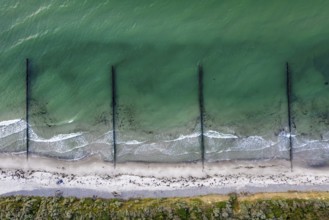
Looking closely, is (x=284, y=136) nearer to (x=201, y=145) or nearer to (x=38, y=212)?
(x=201, y=145)

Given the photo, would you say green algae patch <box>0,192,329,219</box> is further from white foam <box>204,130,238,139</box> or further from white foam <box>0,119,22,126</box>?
white foam <box>0,119,22,126</box>

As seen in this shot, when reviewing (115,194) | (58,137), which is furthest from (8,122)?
(115,194)

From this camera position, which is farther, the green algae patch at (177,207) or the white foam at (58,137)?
the white foam at (58,137)

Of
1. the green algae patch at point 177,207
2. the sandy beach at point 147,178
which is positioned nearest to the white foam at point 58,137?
the sandy beach at point 147,178

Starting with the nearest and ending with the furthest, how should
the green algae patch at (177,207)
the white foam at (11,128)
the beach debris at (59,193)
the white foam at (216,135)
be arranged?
the green algae patch at (177,207) → the beach debris at (59,193) → the white foam at (216,135) → the white foam at (11,128)

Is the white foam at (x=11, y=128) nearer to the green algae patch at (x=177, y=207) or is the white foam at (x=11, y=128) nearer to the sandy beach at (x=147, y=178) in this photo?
the sandy beach at (x=147, y=178)

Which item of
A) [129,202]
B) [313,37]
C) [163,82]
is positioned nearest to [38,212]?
[129,202]

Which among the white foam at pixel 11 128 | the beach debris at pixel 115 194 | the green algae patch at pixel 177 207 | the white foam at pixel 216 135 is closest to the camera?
the green algae patch at pixel 177 207

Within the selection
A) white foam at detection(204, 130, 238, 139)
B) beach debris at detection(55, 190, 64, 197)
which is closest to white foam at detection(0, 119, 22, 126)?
beach debris at detection(55, 190, 64, 197)
